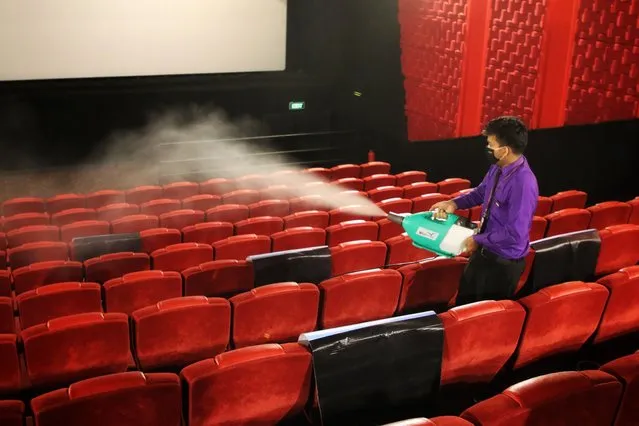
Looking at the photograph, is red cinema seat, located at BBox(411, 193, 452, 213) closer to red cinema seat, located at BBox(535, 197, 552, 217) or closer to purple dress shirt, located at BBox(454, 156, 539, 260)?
red cinema seat, located at BBox(535, 197, 552, 217)

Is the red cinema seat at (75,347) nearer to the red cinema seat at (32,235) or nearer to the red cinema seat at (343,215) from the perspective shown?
the red cinema seat at (32,235)

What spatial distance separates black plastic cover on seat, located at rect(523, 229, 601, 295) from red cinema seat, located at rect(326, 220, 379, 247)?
92cm

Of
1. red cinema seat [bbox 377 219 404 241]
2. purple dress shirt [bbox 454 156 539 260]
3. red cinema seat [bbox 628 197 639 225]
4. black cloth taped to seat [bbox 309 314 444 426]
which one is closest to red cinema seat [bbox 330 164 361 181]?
red cinema seat [bbox 377 219 404 241]

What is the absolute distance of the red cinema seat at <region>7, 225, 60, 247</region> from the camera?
335 centimetres

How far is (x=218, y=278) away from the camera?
8.05ft

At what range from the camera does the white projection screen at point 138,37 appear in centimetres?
574

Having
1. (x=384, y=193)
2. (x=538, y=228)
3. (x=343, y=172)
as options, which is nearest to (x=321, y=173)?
(x=343, y=172)

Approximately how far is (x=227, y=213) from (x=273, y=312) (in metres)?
1.84

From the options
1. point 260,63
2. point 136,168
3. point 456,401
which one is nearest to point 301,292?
point 456,401

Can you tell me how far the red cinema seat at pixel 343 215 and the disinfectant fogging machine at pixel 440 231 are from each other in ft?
4.23

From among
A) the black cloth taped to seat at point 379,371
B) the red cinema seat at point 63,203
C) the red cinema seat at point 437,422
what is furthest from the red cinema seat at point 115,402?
the red cinema seat at point 63,203

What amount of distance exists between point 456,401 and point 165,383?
93 cm

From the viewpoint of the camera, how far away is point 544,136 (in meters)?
4.22

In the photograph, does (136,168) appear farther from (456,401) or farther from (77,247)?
(456,401)
